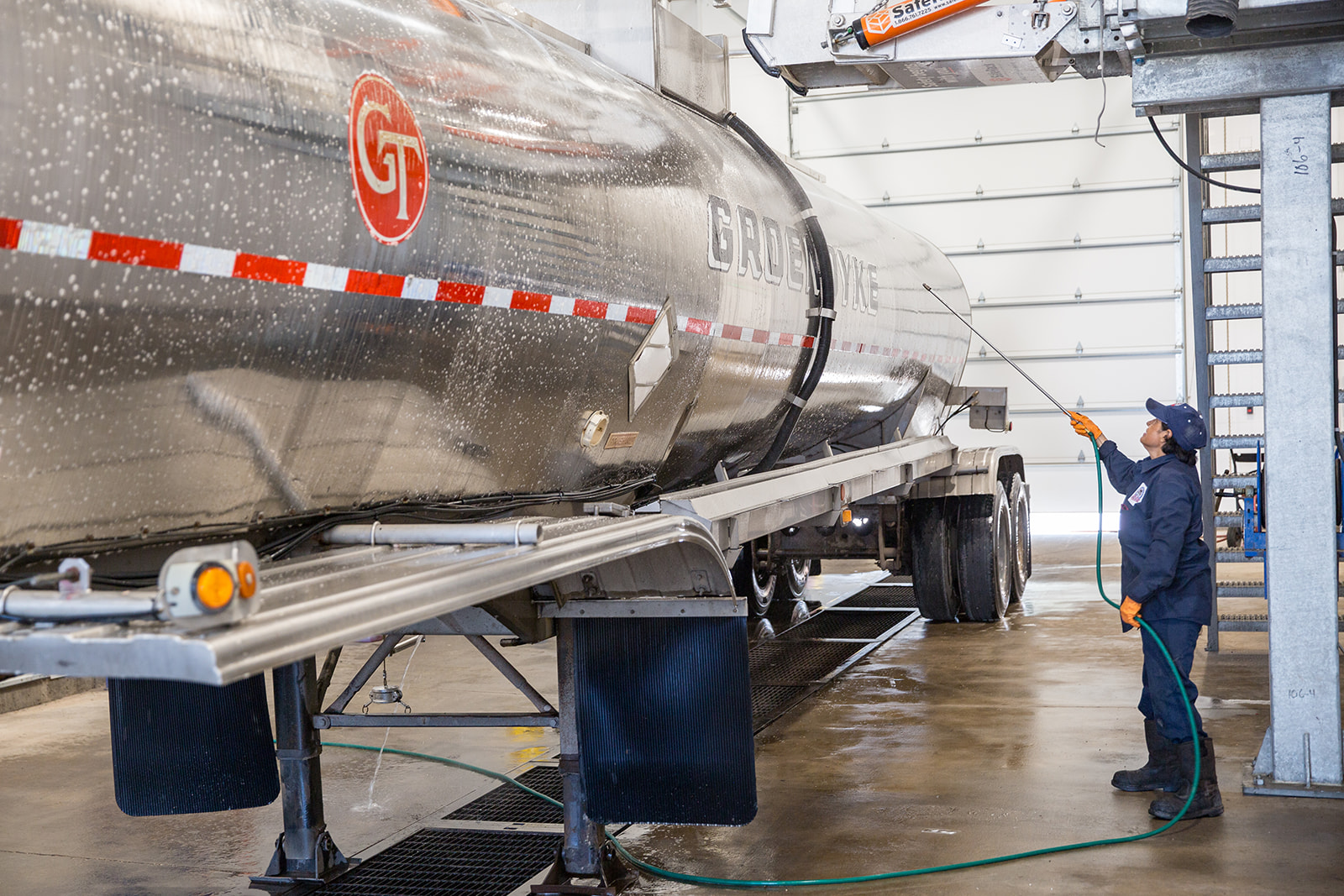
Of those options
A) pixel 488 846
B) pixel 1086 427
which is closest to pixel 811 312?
pixel 1086 427

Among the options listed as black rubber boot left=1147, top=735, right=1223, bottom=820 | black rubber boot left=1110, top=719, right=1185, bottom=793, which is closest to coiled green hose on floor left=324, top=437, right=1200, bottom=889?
black rubber boot left=1147, top=735, right=1223, bottom=820

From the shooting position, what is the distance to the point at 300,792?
4.62 meters

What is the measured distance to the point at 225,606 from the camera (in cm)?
170

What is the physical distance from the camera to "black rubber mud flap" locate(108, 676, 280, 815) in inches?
167

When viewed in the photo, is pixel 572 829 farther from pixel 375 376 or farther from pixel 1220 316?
pixel 1220 316

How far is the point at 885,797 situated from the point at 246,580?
13.8ft

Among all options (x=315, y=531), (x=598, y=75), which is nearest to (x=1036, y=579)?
(x=598, y=75)

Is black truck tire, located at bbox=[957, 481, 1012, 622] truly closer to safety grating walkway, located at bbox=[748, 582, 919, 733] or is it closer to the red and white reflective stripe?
safety grating walkway, located at bbox=[748, 582, 919, 733]

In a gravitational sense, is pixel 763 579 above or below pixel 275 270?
below

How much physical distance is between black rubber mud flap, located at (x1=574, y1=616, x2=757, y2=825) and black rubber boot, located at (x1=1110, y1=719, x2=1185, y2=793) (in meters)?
2.17

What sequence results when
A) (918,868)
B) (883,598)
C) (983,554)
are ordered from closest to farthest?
(918,868)
(983,554)
(883,598)

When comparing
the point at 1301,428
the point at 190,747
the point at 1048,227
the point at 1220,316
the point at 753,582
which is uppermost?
the point at 1048,227

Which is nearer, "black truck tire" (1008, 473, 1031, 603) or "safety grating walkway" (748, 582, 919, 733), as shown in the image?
"safety grating walkway" (748, 582, 919, 733)

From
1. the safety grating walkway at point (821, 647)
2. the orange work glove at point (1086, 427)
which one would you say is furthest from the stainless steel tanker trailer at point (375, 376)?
the safety grating walkway at point (821, 647)
